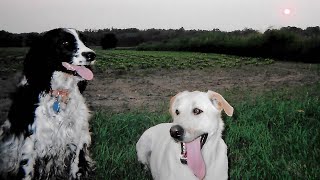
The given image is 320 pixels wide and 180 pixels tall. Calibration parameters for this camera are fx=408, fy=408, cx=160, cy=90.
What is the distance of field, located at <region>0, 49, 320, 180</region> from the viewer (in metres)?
4.25

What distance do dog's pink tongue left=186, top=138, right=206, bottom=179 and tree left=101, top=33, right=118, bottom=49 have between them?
1.91m

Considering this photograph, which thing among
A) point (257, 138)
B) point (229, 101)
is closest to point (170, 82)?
point (229, 101)

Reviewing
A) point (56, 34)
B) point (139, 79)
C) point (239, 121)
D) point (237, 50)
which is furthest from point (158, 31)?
point (56, 34)

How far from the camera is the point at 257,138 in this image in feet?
15.3

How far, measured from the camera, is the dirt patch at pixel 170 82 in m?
5.02

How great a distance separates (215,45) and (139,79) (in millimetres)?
1111

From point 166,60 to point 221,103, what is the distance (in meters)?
1.94

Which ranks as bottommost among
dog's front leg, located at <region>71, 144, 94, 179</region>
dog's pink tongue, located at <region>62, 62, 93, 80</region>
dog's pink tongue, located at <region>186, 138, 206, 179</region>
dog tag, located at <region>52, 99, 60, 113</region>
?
dog's front leg, located at <region>71, 144, 94, 179</region>

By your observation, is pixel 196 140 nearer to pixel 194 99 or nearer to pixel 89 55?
pixel 194 99

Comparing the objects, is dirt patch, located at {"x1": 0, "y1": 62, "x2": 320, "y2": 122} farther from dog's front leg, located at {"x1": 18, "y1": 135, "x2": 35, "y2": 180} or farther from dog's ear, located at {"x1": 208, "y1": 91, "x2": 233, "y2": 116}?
dog's ear, located at {"x1": 208, "y1": 91, "x2": 233, "y2": 116}

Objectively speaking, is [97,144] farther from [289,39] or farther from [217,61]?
[289,39]

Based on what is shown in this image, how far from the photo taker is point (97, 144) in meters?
4.55

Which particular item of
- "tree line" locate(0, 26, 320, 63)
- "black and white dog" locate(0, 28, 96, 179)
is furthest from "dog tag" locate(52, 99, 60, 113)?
"tree line" locate(0, 26, 320, 63)

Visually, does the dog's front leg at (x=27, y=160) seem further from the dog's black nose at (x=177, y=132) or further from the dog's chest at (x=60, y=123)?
the dog's black nose at (x=177, y=132)
